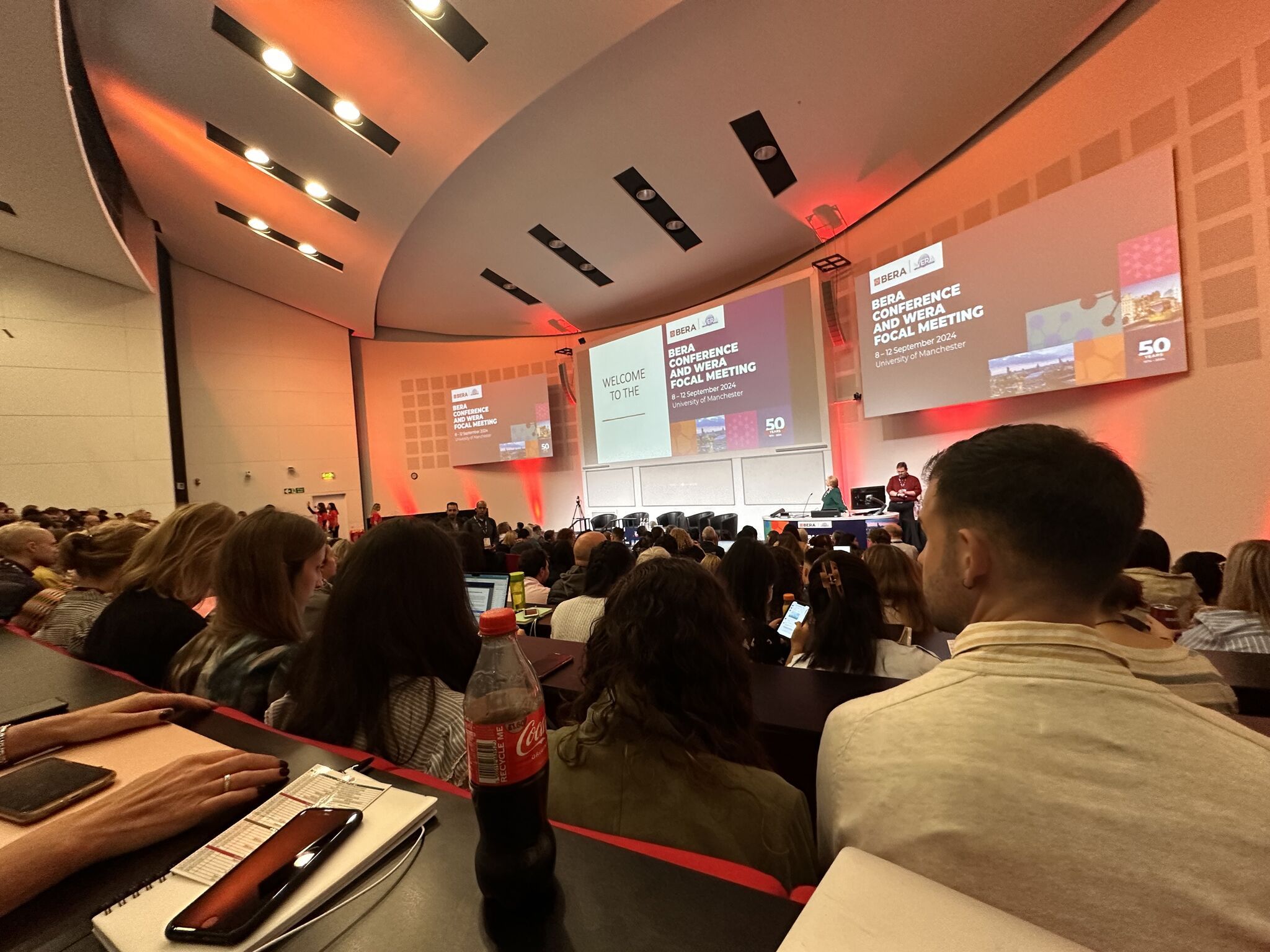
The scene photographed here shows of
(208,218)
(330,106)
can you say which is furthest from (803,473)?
(208,218)

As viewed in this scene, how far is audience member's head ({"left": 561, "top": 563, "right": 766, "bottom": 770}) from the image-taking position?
103 cm

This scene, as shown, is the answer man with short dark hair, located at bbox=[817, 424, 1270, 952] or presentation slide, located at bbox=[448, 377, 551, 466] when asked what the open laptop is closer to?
man with short dark hair, located at bbox=[817, 424, 1270, 952]

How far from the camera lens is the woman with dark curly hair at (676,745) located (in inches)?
37.1

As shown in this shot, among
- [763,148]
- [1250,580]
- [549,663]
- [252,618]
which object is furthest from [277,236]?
[1250,580]

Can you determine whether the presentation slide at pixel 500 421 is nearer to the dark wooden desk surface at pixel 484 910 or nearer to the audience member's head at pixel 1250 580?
the audience member's head at pixel 1250 580

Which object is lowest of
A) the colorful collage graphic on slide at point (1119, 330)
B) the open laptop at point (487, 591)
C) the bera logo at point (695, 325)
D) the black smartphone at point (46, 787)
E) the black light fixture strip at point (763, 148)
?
the open laptop at point (487, 591)

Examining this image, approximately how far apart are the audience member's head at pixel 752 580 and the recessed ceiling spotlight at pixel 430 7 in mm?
5084

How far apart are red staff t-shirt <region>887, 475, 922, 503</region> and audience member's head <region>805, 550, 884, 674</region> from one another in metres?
5.38

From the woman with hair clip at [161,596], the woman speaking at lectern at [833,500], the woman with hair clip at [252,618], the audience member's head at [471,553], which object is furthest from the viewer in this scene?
the woman speaking at lectern at [833,500]

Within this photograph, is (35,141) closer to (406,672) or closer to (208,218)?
(208,218)

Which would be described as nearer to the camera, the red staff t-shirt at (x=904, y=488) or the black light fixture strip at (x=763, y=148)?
the black light fixture strip at (x=763, y=148)

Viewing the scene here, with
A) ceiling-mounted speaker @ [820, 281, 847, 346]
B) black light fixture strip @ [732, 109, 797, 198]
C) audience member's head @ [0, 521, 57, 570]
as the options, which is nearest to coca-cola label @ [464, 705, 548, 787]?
audience member's head @ [0, 521, 57, 570]

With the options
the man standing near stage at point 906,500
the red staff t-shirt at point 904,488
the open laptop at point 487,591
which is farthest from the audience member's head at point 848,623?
the red staff t-shirt at point 904,488

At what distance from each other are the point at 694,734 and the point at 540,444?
10977 millimetres
